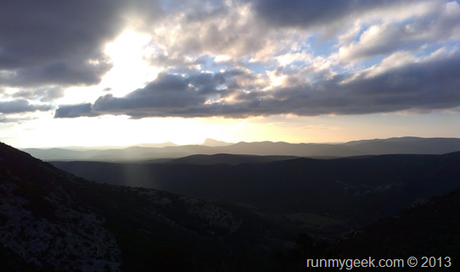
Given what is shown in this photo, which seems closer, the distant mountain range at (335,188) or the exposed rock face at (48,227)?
the exposed rock face at (48,227)

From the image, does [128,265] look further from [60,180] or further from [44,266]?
[60,180]

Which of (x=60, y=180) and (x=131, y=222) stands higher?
(x=60, y=180)

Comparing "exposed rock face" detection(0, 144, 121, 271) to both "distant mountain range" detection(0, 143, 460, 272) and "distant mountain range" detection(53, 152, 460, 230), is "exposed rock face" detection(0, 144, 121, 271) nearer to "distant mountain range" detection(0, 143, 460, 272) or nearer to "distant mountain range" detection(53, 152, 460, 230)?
"distant mountain range" detection(0, 143, 460, 272)

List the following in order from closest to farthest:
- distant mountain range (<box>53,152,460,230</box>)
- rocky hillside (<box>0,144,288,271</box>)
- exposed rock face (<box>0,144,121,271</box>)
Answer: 1. exposed rock face (<box>0,144,121,271</box>)
2. rocky hillside (<box>0,144,288,271</box>)
3. distant mountain range (<box>53,152,460,230</box>)

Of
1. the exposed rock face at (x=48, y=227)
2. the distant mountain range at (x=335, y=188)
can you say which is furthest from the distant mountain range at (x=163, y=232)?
the distant mountain range at (x=335, y=188)

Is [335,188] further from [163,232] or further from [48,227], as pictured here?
[48,227]

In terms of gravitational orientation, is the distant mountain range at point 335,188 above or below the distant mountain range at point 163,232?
below

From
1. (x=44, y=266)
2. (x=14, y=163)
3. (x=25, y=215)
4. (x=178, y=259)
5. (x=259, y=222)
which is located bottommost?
(x=259, y=222)

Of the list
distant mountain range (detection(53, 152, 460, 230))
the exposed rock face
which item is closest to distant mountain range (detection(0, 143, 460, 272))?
the exposed rock face

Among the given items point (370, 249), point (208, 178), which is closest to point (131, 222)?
point (370, 249)

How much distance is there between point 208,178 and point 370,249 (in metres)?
162

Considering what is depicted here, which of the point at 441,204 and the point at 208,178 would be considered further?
the point at 208,178

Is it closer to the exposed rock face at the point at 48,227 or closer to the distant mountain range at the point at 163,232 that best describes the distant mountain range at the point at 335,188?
the distant mountain range at the point at 163,232

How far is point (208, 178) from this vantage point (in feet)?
648
